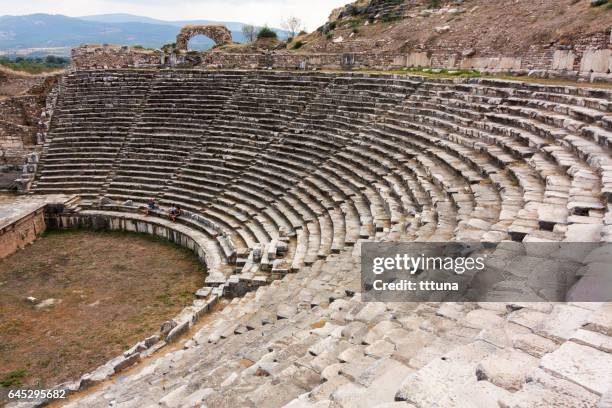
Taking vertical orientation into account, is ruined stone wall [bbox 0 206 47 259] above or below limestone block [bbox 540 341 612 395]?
below

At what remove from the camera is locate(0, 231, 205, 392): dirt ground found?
29.4 ft

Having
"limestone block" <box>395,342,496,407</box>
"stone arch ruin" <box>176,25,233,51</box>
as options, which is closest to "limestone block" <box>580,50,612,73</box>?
"limestone block" <box>395,342,496,407</box>

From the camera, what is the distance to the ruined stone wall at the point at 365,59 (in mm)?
17725

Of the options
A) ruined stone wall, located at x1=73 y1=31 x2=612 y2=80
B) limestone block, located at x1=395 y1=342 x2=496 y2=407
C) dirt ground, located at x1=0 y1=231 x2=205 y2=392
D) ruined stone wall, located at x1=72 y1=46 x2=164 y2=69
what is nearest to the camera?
limestone block, located at x1=395 y1=342 x2=496 y2=407

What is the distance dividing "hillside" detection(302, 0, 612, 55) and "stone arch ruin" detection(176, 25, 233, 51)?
5.41 meters

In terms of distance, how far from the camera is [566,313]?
12.3ft

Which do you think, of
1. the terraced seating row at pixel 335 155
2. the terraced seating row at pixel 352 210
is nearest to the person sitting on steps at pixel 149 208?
the terraced seating row at pixel 335 155

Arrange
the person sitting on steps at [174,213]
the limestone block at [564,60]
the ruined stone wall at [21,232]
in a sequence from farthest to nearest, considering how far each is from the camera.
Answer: the limestone block at [564,60]
the person sitting on steps at [174,213]
the ruined stone wall at [21,232]

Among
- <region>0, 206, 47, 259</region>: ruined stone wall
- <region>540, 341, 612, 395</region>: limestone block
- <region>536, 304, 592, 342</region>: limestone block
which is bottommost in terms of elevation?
<region>0, 206, 47, 259</region>: ruined stone wall

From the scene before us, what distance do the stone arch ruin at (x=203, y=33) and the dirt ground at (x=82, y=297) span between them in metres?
17.2

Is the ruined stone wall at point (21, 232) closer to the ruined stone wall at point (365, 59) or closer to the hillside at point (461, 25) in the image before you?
the ruined stone wall at point (365, 59)

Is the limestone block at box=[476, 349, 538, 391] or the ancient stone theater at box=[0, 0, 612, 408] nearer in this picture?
the limestone block at box=[476, 349, 538, 391]

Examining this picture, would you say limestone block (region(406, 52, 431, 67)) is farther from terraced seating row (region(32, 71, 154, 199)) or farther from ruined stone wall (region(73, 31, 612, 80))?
terraced seating row (region(32, 71, 154, 199))

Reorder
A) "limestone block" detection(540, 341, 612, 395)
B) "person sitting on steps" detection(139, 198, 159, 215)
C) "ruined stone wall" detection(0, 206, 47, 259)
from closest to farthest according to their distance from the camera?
1. "limestone block" detection(540, 341, 612, 395)
2. "ruined stone wall" detection(0, 206, 47, 259)
3. "person sitting on steps" detection(139, 198, 159, 215)
